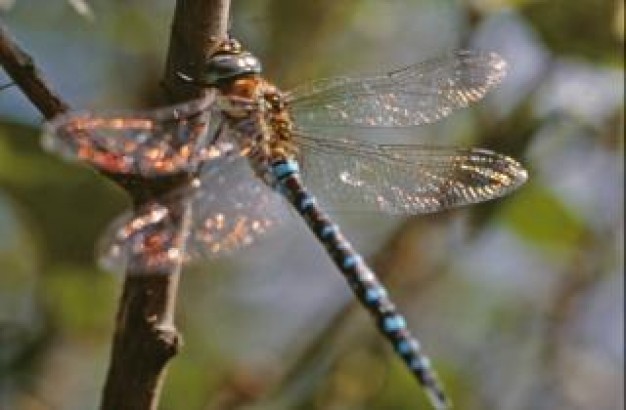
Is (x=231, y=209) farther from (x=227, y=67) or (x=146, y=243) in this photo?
(x=146, y=243)

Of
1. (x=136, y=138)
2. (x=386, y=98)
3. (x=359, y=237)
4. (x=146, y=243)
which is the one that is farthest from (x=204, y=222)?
(x=359, y=237)

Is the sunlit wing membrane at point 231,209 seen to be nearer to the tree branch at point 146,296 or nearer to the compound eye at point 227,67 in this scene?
the compound eye at point 227,67

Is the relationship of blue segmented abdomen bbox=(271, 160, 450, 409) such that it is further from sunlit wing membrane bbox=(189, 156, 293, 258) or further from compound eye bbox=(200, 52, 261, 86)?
compound eye bbox=(200, 52, 261, 86)

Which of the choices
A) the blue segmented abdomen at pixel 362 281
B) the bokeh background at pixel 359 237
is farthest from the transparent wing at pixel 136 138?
the bokeh background at pixel 359 237

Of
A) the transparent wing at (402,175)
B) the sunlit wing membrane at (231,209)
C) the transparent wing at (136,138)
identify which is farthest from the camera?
the transparent wing at (402,175)

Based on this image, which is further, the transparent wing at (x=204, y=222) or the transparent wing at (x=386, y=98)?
the transparent wing at (x=386, y=98)

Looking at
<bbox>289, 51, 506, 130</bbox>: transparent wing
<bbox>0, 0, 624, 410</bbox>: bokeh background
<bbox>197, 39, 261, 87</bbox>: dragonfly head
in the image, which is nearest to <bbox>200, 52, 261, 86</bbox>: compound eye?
<bbox>197, 39, 261, 87</bbox>: dragonfly head
